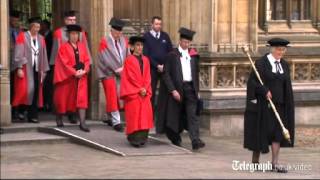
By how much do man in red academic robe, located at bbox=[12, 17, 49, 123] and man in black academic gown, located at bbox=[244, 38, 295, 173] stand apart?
15.2 ft

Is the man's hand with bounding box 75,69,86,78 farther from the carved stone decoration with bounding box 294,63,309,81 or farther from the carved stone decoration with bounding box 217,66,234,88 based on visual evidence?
the carved stone decoration with bounding box 294,63,309,81

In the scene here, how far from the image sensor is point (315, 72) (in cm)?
1666

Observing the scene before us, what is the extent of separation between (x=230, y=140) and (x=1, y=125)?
13.7 ft

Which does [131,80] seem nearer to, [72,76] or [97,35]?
[72,76]

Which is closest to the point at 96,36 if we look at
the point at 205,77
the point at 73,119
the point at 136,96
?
the point at 73,119

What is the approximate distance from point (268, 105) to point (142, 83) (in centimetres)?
244

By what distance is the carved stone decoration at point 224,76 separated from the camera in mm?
15414

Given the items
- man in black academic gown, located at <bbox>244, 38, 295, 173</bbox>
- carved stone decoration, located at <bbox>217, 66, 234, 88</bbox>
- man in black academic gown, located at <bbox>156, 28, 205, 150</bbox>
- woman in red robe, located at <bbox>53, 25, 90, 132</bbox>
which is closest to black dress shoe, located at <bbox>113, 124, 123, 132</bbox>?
woman in red robe, located at <bbox>53, 25, 90, 132</bbox>

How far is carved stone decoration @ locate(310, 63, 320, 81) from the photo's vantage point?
1662 cm

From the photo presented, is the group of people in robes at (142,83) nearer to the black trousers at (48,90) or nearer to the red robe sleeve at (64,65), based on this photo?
the red robe sleeve at (64,65)

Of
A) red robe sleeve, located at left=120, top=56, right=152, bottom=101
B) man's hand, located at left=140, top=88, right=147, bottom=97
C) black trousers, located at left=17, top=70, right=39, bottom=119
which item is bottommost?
black trousers, located at left=17, top=70, right=39, bottom=119

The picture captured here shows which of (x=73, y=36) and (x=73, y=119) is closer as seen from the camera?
(x=73, y=36)

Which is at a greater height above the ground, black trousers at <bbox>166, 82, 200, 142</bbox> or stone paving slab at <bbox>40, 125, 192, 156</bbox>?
black trousers at <bbox>166, 82, 200, 142</bbox>

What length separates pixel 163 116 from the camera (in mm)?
13289
